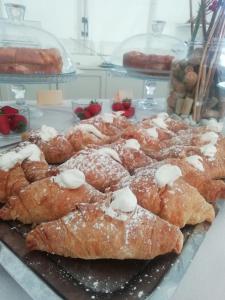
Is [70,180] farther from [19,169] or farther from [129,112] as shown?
[129,112]

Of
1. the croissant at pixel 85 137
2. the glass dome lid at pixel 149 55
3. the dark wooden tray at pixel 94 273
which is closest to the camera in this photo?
the dark wooden tray at pixel 94 273

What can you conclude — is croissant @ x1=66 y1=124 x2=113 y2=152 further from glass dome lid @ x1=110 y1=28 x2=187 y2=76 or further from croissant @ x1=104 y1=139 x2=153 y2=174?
glass dome lid @ x1=110 y1=28 x2=187 y2=76

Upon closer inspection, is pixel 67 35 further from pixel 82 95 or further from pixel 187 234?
pixel 187 234

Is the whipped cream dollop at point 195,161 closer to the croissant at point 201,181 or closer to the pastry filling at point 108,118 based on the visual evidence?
the croissant at point 201,181

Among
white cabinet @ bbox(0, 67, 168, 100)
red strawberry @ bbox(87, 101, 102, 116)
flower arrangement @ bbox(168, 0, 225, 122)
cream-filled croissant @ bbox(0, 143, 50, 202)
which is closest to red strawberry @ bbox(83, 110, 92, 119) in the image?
red strawberry @ bbox(87, 101, 102, 116)

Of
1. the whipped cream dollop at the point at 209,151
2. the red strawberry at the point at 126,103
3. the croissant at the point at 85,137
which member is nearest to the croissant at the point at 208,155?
the whipped cream dollop at the point at 209,151

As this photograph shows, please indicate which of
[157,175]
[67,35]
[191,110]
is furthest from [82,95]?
[157,175]

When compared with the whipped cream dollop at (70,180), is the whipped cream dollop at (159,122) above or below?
below
